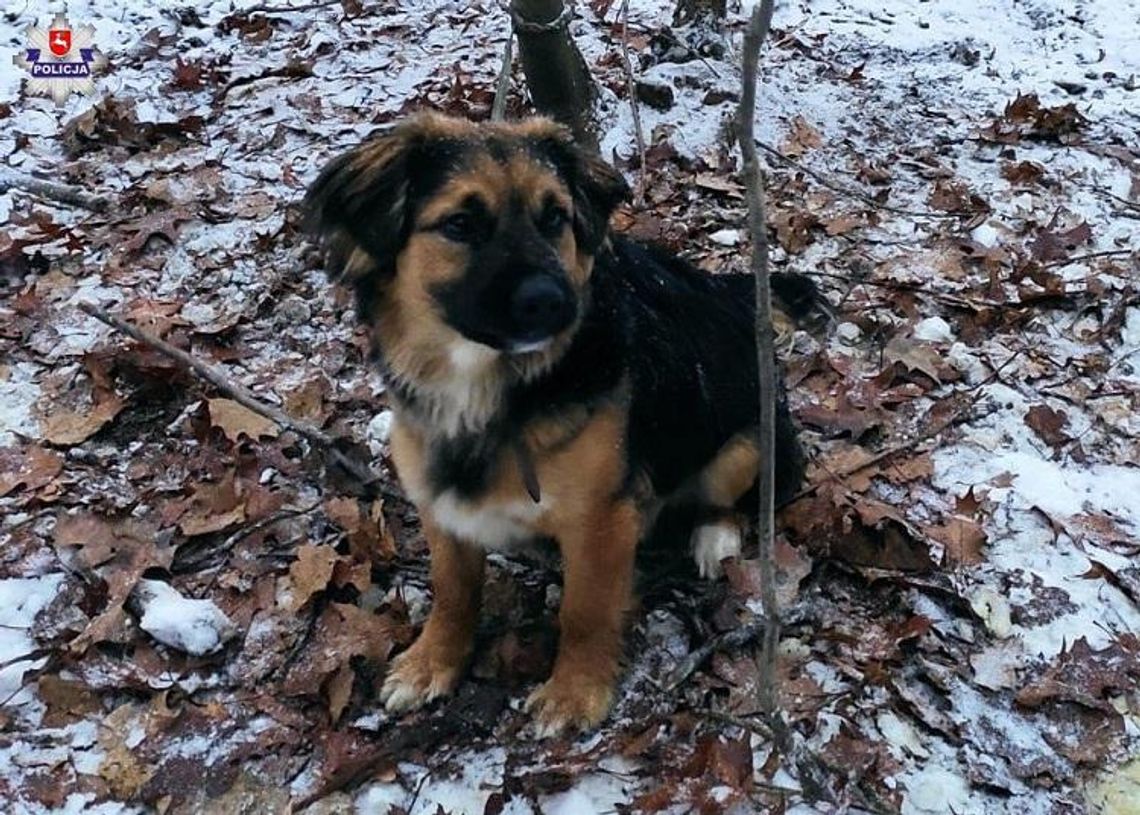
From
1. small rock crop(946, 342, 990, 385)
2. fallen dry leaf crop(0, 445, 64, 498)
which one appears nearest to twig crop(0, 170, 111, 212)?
fallen dry leaf crop(0, 445, 64, 498)

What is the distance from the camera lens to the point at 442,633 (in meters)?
3.43

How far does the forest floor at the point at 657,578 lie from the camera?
3107mm

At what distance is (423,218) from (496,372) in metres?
0.48

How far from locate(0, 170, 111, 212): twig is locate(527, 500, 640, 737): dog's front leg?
3984mm

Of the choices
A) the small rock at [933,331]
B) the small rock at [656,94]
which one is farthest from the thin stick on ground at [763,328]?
the small rock at [656,94]

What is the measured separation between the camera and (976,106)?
278 inches

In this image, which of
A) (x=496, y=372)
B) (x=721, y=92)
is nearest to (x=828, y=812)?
(x=496, y=372)

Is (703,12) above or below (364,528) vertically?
above

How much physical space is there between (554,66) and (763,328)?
12.3 feet

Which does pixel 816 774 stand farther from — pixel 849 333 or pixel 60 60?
pixel 60 60

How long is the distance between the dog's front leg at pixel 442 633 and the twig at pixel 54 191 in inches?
141

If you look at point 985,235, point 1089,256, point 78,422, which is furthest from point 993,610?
point 78,422

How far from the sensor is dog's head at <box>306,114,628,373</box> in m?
2.85

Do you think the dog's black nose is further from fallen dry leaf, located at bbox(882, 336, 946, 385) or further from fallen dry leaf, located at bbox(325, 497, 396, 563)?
fallen dry leaf, located at bbox(882, 336, 946, 385)
